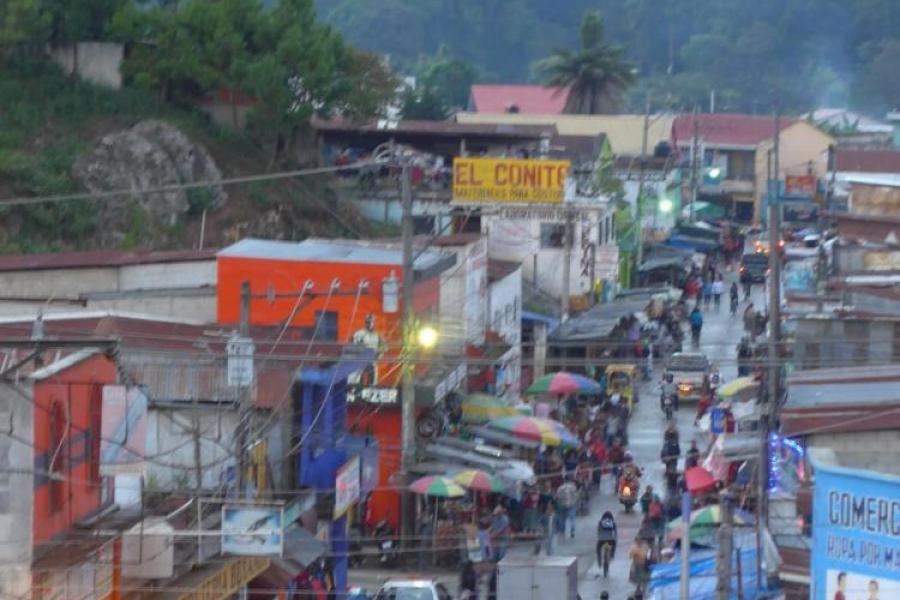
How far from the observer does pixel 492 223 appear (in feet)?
171

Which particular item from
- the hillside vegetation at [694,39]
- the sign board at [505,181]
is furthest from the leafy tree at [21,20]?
the hillside vegetation at [694,39]

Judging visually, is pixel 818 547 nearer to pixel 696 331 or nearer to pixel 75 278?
pixel 75 278

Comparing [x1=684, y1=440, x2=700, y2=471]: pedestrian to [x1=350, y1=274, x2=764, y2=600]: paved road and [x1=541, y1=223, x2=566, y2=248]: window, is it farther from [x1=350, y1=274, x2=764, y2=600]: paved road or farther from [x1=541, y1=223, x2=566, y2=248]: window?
[x1=541, y1=223, x2=566, y2=248]: window

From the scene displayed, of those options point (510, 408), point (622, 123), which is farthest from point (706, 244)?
point (510, 408)

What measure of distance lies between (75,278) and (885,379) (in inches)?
591

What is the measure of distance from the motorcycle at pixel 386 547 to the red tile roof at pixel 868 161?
141ft

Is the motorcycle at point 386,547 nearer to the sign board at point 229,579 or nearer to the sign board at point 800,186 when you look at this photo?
the sign board at point 229,579

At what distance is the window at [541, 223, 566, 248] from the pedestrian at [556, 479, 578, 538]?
19.5 metres

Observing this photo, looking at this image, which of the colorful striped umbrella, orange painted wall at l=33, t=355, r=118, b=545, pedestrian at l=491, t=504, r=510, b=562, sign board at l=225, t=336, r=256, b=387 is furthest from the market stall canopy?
orange painted wall at l=33, t=355, r=118, b=545

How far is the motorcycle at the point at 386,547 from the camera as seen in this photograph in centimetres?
3116

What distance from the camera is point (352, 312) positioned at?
34.1m

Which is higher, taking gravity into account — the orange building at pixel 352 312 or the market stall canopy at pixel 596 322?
the orange building at pixel 352 312

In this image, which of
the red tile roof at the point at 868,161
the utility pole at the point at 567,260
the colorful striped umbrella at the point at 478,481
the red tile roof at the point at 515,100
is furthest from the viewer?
the red tile roof at the point at 515,100

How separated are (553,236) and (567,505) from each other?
66.6 feet
